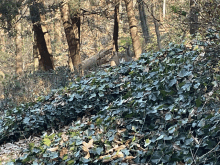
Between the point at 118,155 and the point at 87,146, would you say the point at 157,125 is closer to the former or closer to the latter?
the point at 118,155

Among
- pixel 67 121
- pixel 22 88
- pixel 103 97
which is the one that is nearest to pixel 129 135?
pixel 103 97

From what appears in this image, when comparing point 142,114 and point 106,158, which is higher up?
point 142,114

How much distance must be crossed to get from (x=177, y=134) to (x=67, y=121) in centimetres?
336

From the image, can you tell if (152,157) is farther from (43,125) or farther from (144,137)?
(43,125)

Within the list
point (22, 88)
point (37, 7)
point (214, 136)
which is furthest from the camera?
point (37, 7)

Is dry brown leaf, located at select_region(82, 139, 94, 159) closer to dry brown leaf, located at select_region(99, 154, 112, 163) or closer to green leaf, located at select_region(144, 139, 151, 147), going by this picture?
dry brown leaf, located at select_region(99, 154, 112, 163)

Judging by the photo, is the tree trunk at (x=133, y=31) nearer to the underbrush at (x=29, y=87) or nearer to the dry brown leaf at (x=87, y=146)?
the underbrush at (x=29, y=87)

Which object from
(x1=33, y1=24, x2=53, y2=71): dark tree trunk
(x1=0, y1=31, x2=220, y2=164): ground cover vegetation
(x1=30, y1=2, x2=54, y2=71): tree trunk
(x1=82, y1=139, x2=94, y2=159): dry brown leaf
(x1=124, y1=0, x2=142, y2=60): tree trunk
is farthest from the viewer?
(x1=33, y1=24, x2=53, y2=71): dark tree trunk

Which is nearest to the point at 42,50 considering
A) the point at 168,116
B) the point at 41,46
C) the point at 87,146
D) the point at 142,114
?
the point at 41,46

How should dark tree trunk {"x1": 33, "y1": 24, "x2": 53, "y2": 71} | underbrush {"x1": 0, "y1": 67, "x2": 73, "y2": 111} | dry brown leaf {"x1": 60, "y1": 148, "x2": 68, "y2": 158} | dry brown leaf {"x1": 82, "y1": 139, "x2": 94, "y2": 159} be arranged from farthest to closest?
dark tree trunk {"x1": 33, "y1": 24, "x2": 53, "y2": 71} < underbrush {"x1": 0, "y1": 67, "x2": 73, "y2": 111} < dry brown leaf {"x1": 60, "y1": 148, "x2": 68, "y2": 158} < dry brown leaf {"x1": 82, "y1": 139, "x2": 94, "y2": 159}

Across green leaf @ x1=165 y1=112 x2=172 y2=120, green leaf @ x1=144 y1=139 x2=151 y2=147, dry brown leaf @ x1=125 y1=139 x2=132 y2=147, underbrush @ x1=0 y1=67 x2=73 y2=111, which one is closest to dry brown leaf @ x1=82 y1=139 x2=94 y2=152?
dry brown leaf @ x1=125 y1=139 x2=132 y2=147

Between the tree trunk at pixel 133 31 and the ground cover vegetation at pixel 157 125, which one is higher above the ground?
the tree trunk at pixel 133 31

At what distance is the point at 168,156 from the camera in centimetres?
326

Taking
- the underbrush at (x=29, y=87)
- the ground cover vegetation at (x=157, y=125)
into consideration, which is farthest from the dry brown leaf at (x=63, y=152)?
the underbrush at (x=29, y=87)
